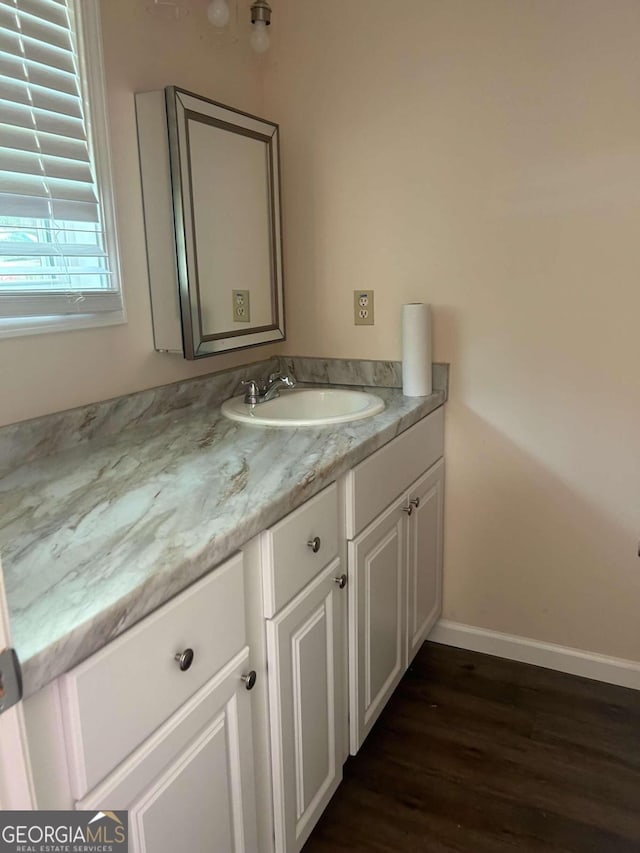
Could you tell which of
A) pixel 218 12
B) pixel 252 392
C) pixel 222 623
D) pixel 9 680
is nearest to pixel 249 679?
pixel 222 623

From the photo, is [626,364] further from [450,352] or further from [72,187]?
[72,187]

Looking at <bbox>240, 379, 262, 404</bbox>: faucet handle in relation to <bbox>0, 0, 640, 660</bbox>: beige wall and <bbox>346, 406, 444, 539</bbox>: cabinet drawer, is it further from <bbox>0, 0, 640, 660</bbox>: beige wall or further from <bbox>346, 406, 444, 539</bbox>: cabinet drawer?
<bbox>346, 406, 444, 539</bbox>: cabinet drawer

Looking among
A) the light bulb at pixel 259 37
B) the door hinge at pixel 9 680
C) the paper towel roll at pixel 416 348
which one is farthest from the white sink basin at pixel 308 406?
the door hinge at pixel 9 680

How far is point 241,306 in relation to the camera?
1.97 metres

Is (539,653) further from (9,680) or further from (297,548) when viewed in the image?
(9,680)

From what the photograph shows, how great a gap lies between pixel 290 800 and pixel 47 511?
74 centimetres

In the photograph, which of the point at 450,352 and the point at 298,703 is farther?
the point at 450,352

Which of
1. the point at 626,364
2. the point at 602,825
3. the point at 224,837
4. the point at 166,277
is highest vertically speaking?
the point at 166,277

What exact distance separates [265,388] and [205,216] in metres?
0.52

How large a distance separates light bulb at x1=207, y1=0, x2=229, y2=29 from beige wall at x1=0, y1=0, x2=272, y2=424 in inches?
3.8

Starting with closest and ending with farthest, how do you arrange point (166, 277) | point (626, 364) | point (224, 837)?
point (224, 837) < point (166, 277) < point (626, 364)

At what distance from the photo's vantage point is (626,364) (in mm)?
1892

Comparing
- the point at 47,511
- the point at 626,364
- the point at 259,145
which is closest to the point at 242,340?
the point at 259,145

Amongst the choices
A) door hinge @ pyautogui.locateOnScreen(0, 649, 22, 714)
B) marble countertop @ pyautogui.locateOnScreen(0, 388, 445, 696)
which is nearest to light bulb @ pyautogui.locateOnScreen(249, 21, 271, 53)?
marble countertop @ pyautogui.locateOnScreen(0, 388, 445, 696)
